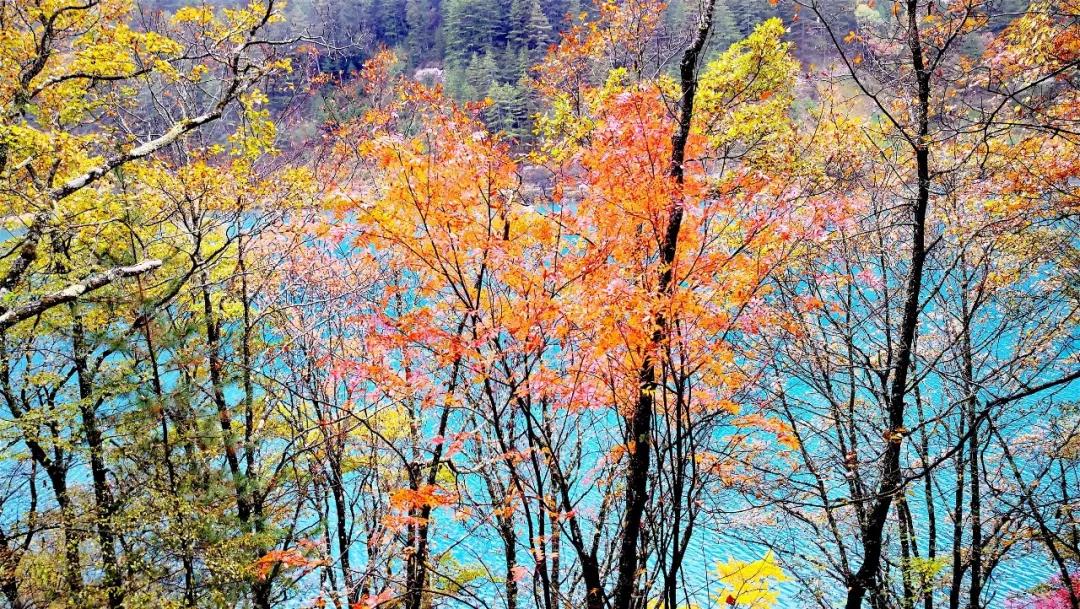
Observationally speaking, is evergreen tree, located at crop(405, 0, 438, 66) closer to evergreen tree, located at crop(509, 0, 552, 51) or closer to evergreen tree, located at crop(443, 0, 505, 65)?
evergreen tree, located at crop(443, 0, 505, 65)

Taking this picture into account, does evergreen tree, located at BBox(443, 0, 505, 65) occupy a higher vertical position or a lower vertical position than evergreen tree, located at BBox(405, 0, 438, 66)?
lower

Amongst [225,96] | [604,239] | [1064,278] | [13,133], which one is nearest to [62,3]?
[225,96]

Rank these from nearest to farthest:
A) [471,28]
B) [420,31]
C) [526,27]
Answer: [526,27]
[471,28]
[420,31]

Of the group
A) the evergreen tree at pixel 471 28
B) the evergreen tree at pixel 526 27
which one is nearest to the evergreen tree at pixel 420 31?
the evergreen tree at pixel 471 28

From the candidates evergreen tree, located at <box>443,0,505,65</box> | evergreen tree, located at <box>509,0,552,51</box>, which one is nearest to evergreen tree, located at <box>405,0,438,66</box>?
evergreen tree, located at <box>443,0,505,65</box>

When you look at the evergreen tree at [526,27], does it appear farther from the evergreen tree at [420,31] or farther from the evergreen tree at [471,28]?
the evergreen tree at [420,31]

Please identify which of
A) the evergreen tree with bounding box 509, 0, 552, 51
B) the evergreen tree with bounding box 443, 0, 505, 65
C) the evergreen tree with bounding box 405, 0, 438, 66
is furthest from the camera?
the evergreen tree with bounding box 405, 0, 438, 66

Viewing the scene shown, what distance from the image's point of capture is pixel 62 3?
7.67 meters

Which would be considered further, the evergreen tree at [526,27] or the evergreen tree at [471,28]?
the evergreen tree at [471,28]

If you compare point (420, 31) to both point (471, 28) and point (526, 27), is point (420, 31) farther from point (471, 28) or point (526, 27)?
point (526, 27)

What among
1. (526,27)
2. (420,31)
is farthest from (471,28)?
→ (420,31)

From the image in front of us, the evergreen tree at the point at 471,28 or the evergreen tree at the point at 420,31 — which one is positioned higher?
the evergreen tree at the point at 420,31

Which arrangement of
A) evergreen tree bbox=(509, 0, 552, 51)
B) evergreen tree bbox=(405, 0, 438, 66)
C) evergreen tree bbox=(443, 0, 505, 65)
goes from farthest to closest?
evergreen tree bbox=(405, 0, 438, 66), evergreen tree bbox=(443, 0, 505, 65), evergreen tree bbox=(509, 0, 552, 51)

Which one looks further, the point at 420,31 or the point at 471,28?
the point at 420,31
